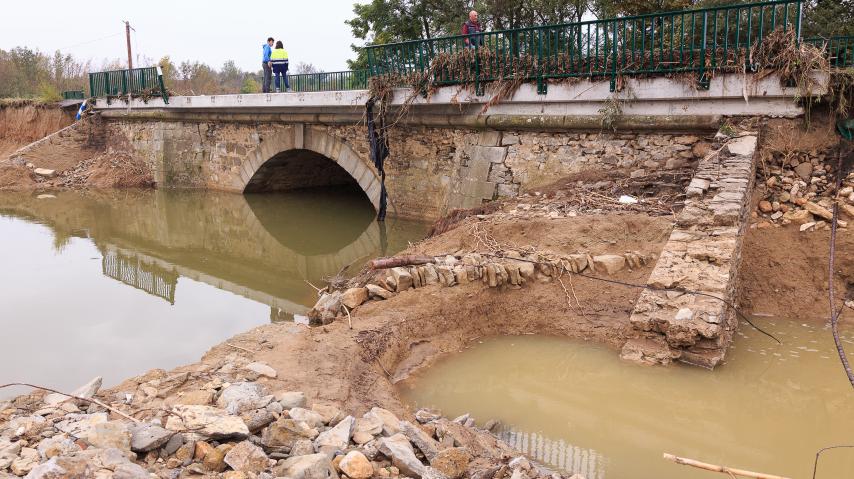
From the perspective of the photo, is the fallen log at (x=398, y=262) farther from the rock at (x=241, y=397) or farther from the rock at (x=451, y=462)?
the rock at (x=451, y=462)

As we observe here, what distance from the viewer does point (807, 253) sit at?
6078mm

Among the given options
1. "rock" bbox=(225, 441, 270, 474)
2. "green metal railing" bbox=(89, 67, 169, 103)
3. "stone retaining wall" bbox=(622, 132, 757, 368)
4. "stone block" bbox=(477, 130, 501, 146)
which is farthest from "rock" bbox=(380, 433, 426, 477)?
"green metal railing" bbox=(89, 67, 169, 103)

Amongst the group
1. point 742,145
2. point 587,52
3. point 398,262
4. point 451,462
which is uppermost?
point 587,52

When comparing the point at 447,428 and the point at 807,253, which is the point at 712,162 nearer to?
the point at 807,253

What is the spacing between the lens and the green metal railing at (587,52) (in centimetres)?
719

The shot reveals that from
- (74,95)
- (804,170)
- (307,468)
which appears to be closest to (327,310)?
(307,468)

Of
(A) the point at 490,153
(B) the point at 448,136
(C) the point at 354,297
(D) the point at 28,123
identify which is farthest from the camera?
(D) the point at 28,123

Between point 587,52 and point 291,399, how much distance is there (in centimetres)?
655

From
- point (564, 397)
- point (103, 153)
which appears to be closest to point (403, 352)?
point (564, 397)

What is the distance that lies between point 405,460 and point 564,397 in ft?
6.31

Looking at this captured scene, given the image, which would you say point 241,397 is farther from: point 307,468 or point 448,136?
point 448,136

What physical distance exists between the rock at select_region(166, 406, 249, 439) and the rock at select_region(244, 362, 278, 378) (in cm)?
82

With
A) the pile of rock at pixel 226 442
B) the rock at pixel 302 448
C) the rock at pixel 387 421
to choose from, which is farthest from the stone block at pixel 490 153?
the rock at pixel 302 448

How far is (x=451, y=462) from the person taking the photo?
2941 mm
